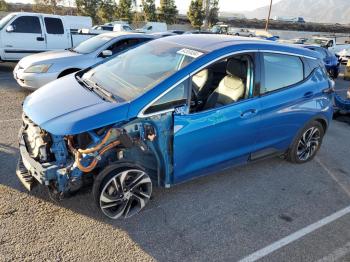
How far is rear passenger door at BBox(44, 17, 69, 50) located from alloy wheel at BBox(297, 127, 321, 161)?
9139mm

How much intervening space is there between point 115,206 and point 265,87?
222 cm

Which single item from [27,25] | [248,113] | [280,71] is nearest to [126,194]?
[248,113]

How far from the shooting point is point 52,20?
1067cm

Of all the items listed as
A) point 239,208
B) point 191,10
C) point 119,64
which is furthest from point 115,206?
point 191,10

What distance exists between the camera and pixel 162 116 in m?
3.12

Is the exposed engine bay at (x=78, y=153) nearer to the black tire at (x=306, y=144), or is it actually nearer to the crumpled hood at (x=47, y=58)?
the black tire at (x=306, y=144)

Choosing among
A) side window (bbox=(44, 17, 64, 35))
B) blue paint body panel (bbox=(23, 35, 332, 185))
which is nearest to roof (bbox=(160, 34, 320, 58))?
blue paint body panel (bbox=(23, 35, 332, 185))

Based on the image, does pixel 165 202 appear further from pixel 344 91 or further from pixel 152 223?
pixel 344 91

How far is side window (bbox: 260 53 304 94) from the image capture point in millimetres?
3812

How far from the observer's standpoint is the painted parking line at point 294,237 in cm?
287

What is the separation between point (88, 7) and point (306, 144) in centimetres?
4149

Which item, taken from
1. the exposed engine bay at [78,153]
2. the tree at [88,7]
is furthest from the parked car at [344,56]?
the tree at [88,7]

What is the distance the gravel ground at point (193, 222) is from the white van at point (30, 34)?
266 inches

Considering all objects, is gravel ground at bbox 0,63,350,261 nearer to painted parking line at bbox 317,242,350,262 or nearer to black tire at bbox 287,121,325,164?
painted parking line at bbox 317,242,350,262
